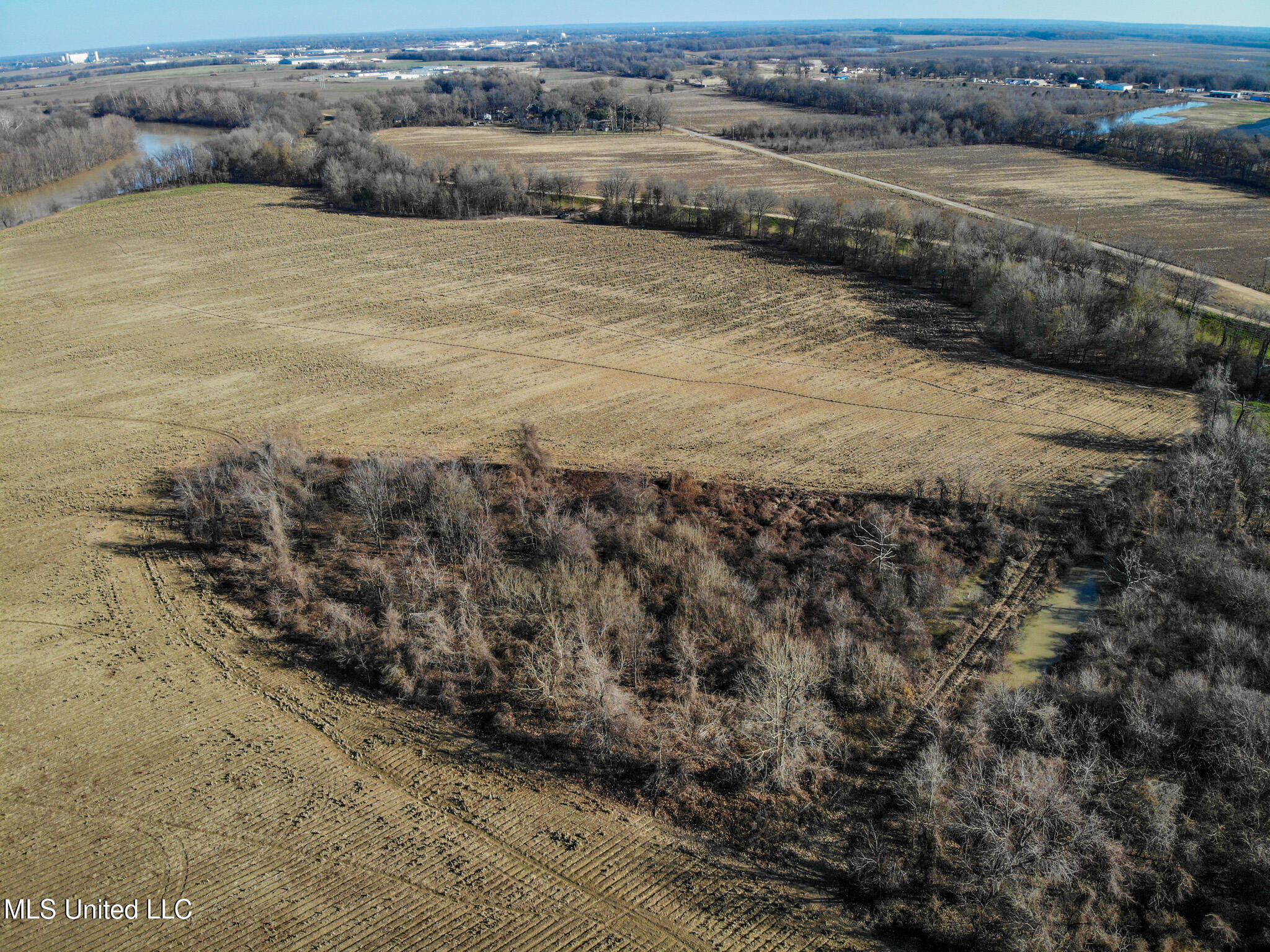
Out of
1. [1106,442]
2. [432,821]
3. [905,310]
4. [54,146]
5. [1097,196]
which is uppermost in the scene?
[54,146]

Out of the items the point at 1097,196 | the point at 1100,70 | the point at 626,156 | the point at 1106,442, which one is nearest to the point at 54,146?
the point at 626,156

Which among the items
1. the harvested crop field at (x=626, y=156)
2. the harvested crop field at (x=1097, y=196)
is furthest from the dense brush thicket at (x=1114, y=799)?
the harvested crop field at (x=626, y=156)

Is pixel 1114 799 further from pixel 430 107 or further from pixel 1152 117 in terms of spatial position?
pixel 1152 117

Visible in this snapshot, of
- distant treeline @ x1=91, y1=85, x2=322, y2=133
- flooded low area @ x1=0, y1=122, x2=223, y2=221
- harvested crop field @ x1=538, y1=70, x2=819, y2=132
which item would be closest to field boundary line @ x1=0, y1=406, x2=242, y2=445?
flooded low area @ x1=0, y1=122, x2=223, y2=221

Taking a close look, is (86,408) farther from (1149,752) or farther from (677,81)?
(677,81)

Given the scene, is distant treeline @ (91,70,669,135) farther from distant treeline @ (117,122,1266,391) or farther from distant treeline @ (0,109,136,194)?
distant treeline @ (117,122,1266,391)
